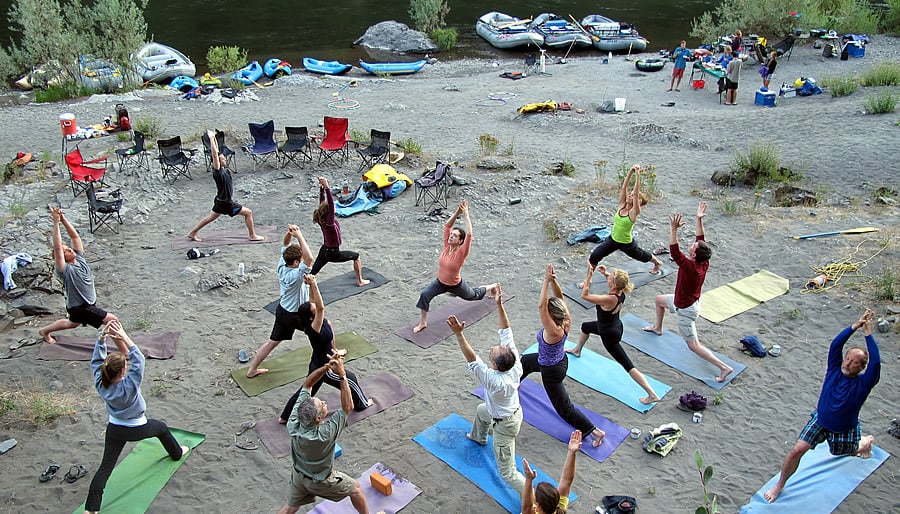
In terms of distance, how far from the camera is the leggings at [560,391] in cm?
655

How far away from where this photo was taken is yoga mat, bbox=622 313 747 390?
26.1 feet

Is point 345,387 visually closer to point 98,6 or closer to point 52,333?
point 52,333

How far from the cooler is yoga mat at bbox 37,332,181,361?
17765 mm

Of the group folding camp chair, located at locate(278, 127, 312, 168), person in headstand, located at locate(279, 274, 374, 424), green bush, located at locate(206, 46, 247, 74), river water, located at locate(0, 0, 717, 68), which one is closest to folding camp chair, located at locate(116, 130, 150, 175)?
folding camp chair, located at locate(278, 127, 312, 168)

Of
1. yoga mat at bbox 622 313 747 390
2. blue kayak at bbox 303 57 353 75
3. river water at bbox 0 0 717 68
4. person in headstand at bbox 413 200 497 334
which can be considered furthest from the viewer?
river water at bbox 0 0 717 68

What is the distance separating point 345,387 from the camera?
554cm

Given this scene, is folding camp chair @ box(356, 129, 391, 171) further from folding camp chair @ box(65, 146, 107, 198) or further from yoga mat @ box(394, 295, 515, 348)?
yoga mat @ box(394, 295, 515, 348)

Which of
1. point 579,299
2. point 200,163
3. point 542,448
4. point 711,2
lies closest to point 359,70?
point 200,163

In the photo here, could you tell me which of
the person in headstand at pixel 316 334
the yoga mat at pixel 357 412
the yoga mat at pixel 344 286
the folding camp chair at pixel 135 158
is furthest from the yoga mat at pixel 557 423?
the folding camp chair at pixel 135 158

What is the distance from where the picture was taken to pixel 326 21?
3959cm

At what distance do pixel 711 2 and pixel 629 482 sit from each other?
46255 millimetres

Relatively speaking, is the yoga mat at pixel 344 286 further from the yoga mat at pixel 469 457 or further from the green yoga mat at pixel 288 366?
the yoga mat at pixel 469 457

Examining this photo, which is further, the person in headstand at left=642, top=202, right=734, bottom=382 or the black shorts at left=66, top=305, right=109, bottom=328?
the black shorts at left=66, top=305, right=109, bottom=328

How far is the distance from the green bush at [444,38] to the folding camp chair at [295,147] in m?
20.6
